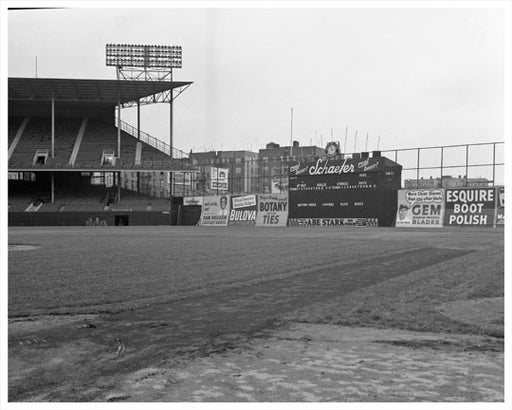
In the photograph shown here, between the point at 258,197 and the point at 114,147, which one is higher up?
the point at 114,147

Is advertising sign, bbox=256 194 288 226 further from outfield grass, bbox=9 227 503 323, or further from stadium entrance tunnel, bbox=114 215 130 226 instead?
outfield grass, bbox=9 227 503 323

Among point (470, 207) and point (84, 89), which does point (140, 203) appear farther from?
point (470, 207)

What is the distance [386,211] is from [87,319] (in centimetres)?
3246

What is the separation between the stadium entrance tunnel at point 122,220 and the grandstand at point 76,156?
0.32 feet

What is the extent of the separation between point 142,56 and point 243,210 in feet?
79.4

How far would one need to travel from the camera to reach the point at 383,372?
405cm

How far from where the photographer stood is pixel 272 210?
4322 centimetres

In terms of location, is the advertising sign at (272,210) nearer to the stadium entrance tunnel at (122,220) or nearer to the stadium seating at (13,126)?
the stadium entrance tunnel at (122,220)

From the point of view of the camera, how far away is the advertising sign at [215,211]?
47.0 metres

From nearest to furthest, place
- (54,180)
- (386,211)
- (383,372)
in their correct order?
(383,372) → (386,211) → (54,180)

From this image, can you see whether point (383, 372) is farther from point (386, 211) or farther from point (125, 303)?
point (386, 211)

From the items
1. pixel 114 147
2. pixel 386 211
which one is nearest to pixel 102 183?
pixel 114 147

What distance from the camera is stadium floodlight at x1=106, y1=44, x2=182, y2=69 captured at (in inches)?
2226

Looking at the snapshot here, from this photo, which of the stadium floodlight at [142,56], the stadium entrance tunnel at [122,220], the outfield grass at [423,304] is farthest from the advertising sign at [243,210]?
the outfield grass at [423,304]
